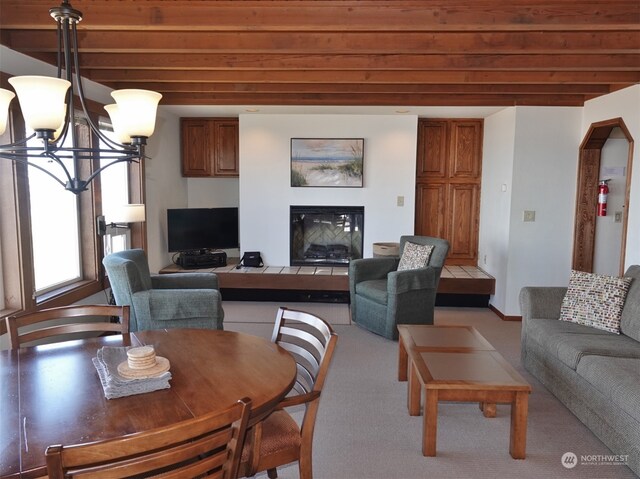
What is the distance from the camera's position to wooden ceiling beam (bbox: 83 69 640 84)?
379 centimetres

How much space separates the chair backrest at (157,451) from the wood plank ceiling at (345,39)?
7.41 ft

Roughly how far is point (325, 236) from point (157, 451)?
15.8ft

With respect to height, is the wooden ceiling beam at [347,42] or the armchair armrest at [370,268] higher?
the wooden ceiling beam at [347,42]

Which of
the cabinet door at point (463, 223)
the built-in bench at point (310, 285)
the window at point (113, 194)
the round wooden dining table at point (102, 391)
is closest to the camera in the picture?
the round wooden dining table at point (102, 391)

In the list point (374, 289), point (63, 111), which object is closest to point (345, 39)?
point (63, 111)

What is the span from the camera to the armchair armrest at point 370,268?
4754mm

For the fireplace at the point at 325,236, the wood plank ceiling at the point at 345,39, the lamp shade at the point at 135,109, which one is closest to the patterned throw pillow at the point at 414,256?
the fireplace at the point at 325,236

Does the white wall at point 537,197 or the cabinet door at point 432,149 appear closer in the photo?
the white wall at point 537,197

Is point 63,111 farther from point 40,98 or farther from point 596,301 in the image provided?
point 596,301

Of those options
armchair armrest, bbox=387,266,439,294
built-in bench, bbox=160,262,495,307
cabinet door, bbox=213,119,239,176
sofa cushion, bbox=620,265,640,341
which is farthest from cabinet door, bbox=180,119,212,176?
sofa cushion, bbox=620,265,640,341

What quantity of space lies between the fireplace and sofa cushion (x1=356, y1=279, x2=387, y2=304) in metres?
1.20

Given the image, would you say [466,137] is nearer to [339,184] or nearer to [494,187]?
[494,187]

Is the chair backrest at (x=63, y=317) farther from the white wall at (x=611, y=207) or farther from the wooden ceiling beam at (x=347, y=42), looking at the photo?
the white wall at (x=611, y=207)

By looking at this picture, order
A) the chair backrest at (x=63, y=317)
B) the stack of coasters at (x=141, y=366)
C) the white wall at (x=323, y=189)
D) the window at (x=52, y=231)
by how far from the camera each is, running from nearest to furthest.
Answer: the stack of coasters at (x=141, y=366) < the chair backrest at (x=63, y=317) < the window at (x=52, y=231) < the white wall at (x=323, y=189)
